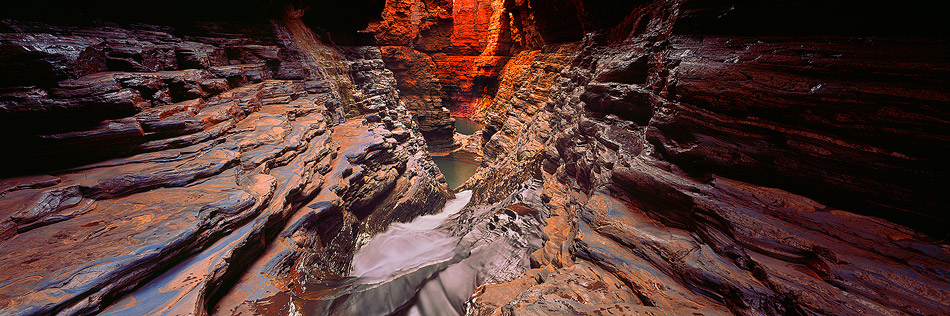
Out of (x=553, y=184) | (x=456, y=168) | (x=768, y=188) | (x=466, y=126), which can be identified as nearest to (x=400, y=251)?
(x=553, y=184)

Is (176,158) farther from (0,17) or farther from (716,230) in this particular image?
(716,230)

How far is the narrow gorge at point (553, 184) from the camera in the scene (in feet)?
8.30

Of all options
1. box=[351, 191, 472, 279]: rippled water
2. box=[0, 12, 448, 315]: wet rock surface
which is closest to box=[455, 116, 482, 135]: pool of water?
box=[351, 191, 472, 279]: rippled water

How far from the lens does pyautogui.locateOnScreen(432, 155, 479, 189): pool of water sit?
16.6m

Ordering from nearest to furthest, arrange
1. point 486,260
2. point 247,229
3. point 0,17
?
point 247,229 → point 0,17 → point 486,260

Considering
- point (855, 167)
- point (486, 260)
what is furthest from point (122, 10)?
point (855, 167)

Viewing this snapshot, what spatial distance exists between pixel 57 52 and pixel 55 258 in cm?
343

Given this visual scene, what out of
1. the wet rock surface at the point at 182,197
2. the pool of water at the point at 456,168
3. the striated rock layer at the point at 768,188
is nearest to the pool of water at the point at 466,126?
the pool of water at the point at 456,168

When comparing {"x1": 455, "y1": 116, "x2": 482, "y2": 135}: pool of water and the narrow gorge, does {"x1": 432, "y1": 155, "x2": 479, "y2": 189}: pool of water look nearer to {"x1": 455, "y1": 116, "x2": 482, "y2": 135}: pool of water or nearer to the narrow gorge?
{"x1": 455, "y1": 116, "x2": 482, "y2": 135}: pool of water

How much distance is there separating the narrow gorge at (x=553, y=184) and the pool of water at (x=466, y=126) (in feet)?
57.1

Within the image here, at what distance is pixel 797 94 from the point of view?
300 cm

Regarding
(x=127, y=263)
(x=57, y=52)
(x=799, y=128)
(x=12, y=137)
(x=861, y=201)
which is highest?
(x=57, y=52)

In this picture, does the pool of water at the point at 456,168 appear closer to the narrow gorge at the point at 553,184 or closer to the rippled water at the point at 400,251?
the rippled water at the point at 400,251

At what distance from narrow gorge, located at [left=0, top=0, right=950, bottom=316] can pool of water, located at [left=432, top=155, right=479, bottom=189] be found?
8393mm
